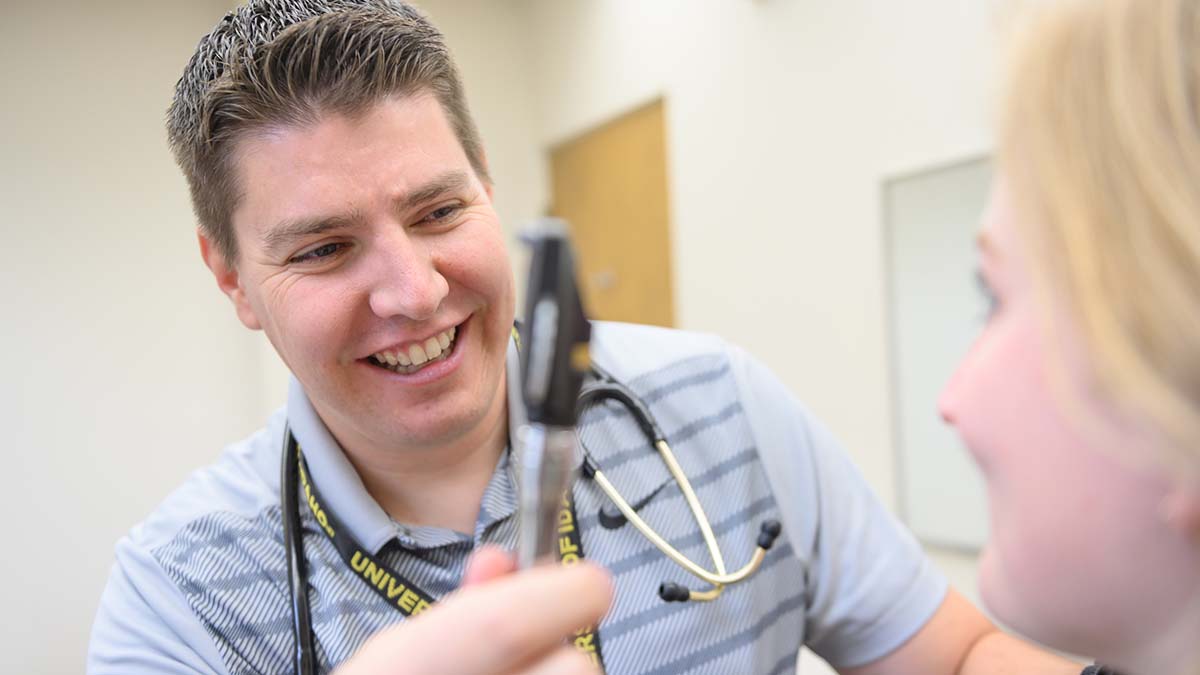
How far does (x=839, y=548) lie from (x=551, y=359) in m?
0.78

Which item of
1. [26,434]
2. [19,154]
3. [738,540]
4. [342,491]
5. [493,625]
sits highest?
[19,154]

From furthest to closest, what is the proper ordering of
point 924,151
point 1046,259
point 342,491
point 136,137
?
point 136,137
point 924,151
point 342,491
point 1046,259

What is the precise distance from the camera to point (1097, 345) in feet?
1.43

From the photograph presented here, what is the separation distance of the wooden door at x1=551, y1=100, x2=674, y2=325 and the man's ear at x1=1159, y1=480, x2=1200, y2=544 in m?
2.78

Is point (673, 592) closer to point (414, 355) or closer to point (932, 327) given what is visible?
point (414, 355)

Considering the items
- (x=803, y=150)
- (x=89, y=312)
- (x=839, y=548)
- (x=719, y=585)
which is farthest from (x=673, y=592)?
(x=89, y=312)

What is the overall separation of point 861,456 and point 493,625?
2183 mm

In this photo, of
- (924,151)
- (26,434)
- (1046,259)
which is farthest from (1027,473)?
(26,434)

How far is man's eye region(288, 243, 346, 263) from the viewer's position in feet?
3.14

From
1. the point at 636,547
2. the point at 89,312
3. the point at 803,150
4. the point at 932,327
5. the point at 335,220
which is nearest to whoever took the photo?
the point at 335,220

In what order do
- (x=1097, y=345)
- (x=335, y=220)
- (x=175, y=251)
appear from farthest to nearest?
(x=175, y=251), (x=335, y=220), (x=1097, y=345)

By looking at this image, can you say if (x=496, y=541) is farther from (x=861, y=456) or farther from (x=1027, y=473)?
(x=861, y=456)

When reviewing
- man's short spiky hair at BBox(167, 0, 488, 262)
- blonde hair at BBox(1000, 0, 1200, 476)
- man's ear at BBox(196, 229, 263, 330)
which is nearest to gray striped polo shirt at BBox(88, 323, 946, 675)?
man's ear at BBox(196, 229, 263, 330)

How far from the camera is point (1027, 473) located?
51 cm
